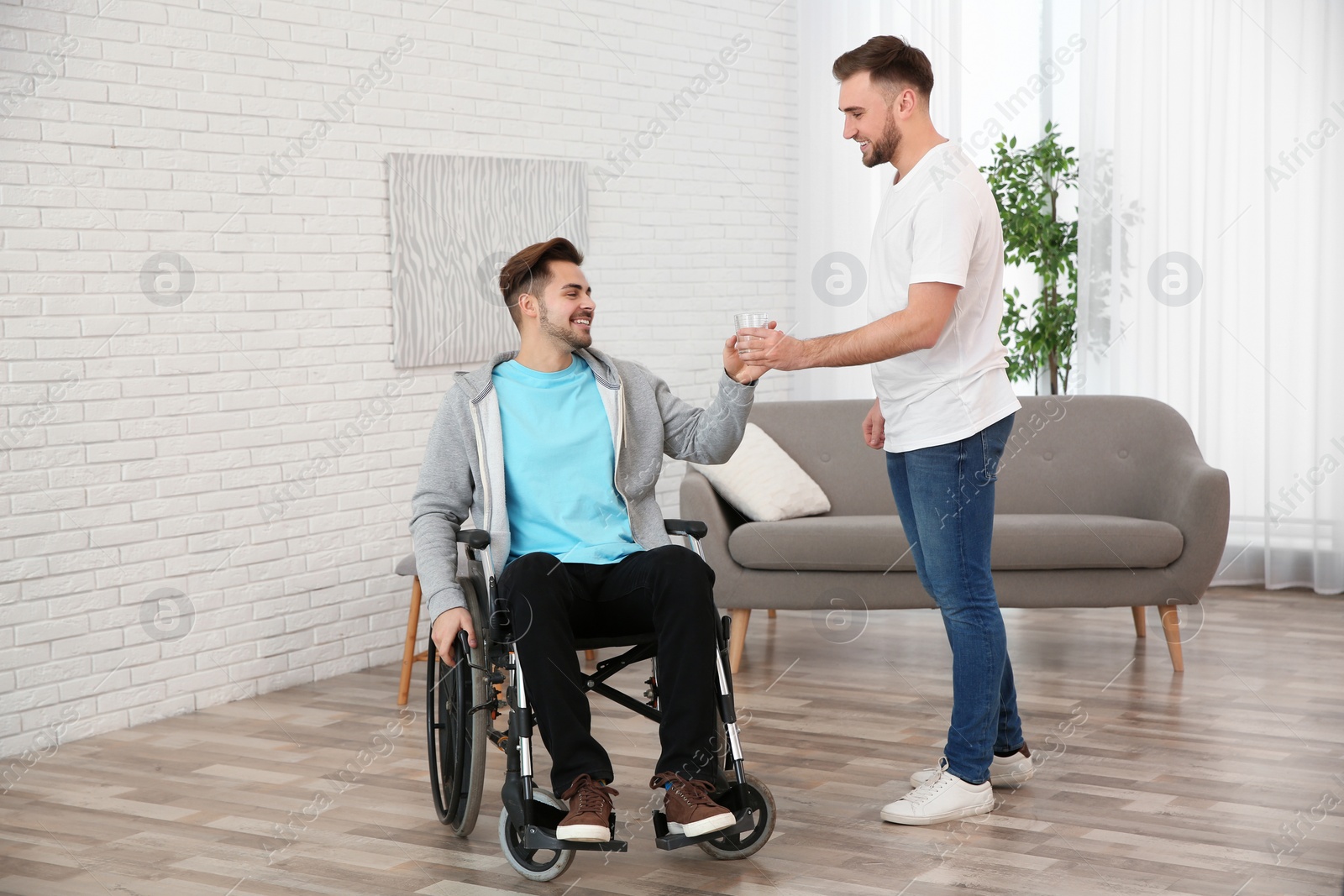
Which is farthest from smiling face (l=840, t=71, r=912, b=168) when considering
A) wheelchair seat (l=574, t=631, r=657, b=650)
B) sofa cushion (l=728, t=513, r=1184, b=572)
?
sofa cushion (l=728, t=513, r=1184, b=572)

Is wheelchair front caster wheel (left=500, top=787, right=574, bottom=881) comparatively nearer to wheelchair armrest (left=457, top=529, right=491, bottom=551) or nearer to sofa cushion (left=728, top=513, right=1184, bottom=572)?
wheelchair armrest (left=457, top=529, right=491, bottom=551)

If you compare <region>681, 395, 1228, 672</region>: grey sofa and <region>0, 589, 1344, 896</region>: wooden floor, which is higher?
<region>681, 395, 1228, 672</region>: grey sofa

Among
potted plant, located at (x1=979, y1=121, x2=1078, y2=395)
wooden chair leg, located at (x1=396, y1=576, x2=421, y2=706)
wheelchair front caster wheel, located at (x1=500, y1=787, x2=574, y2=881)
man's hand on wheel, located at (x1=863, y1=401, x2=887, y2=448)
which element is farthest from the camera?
potted plant, located at (x1=979, y1=121, x2=1078, y2=395)

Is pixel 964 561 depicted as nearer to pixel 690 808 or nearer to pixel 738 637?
pixel 690 808

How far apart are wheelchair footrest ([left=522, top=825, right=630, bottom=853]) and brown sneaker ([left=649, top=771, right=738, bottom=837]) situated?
10cm

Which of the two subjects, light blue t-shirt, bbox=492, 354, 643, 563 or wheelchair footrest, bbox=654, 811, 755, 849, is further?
light blue t-shirt, bbox=492, 354, 643, 563

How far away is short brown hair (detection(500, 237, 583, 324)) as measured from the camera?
276 cm

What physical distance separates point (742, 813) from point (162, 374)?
214 cm

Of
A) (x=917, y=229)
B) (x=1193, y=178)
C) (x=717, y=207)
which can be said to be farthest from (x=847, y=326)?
(x=917, y=229)

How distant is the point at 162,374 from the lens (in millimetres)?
3693

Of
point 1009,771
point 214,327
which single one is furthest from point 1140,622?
point 214,327

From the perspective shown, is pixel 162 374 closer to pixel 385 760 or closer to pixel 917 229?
pixel 385 760

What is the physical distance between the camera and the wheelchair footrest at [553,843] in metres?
2.28

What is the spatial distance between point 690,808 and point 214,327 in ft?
7.17
